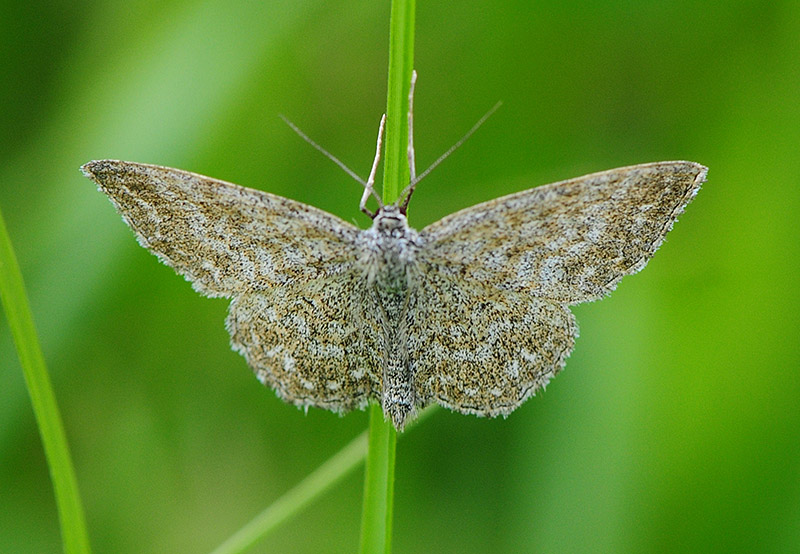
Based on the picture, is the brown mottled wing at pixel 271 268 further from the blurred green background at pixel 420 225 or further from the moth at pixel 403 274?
the blurred green background at pixel 420 225

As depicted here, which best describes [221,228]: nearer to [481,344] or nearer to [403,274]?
[403,274]

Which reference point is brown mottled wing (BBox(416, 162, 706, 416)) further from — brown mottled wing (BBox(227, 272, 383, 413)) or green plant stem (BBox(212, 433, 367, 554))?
green plant stem (BBox(212, 433, 367, 554))

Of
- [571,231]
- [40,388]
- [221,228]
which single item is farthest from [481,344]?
[40,388]

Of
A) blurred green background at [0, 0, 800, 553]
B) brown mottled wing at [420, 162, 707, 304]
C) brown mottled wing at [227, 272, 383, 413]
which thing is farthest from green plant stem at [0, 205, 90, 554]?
blurred green background at [0, 0, 800, 553]

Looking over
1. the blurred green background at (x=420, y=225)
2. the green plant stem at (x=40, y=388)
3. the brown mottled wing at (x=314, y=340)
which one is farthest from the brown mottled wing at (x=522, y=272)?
the green plant stem at (x=40, y=388)

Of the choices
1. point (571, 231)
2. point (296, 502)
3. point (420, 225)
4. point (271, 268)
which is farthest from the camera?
point (420, 225)

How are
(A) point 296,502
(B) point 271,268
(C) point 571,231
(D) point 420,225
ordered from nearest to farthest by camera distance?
(A) point 296,502
(C) point 571,231
(B) point 271,268
(D) point 420,225

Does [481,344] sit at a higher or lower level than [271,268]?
lower
